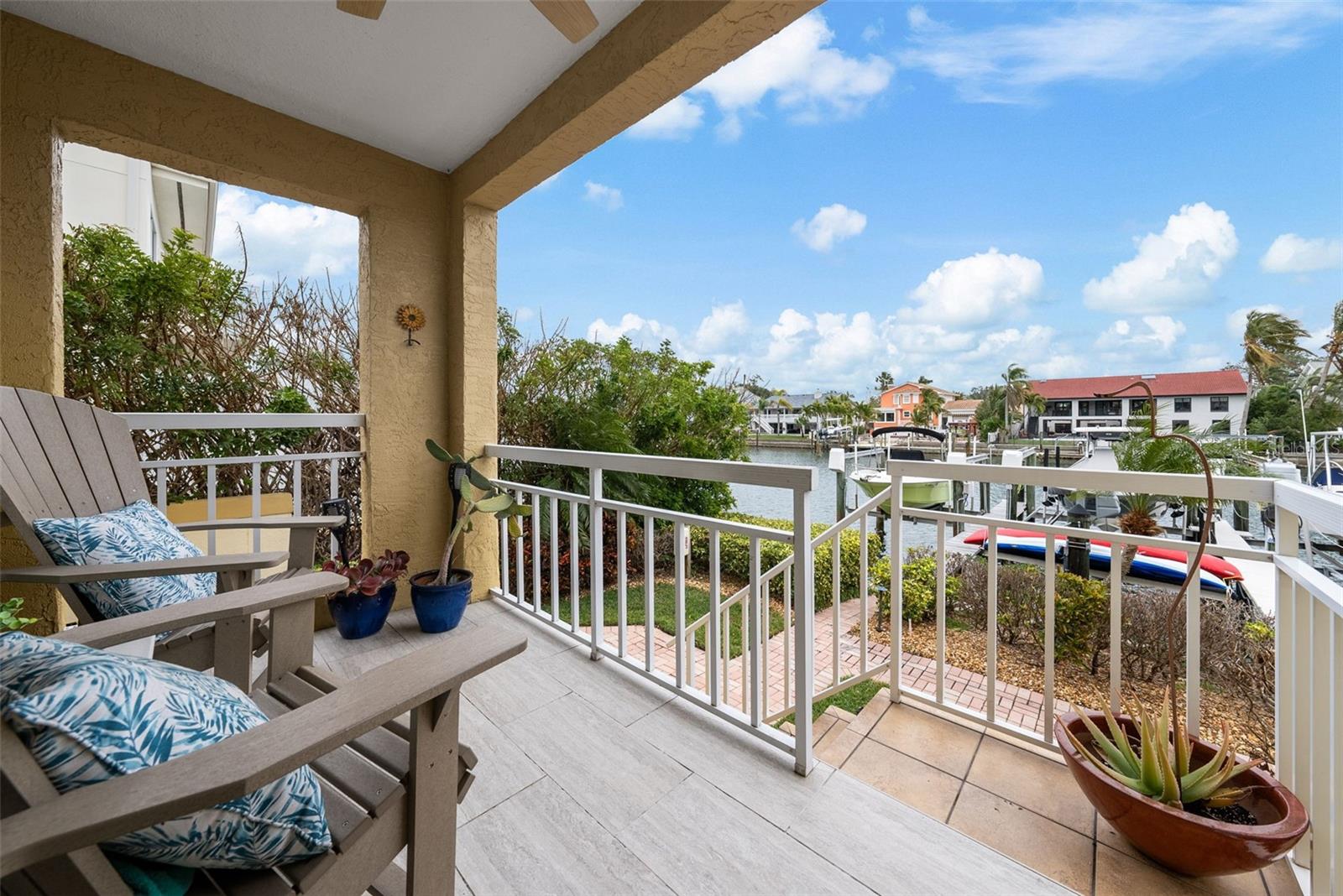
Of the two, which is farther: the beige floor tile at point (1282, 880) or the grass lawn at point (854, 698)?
the grass lawn at point (854, 698)

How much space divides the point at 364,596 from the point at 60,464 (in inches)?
45.5

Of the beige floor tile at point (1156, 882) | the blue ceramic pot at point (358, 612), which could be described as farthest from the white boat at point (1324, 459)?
the blue ceramic pot at point (358, 612)

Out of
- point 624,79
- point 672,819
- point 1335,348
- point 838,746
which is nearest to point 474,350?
point 624,79

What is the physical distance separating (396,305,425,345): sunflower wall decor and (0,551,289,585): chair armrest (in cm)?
177

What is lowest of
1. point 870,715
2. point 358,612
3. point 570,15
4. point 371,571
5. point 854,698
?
point 854,698

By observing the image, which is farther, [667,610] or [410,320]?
[667,610]

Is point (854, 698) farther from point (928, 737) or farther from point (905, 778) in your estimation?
point (905, 778)

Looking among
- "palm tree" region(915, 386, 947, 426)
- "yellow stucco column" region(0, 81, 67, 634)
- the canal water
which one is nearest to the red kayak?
the canal water

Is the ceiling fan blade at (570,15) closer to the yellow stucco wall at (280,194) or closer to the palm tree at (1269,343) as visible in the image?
the yellow stucco wall at (280,194)

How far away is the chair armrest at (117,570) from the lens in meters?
1.33

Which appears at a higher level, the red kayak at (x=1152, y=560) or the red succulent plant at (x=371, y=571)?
the red succulent plant at (x=371, y=571)

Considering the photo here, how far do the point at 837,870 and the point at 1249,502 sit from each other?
4.72ft

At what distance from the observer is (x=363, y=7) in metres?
1.49

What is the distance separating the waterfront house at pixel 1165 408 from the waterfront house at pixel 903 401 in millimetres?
5373
